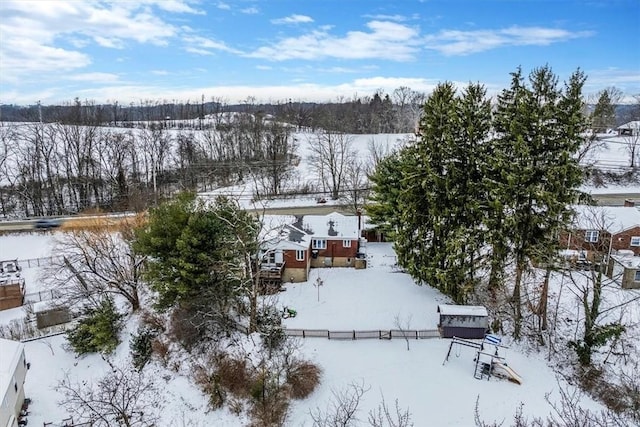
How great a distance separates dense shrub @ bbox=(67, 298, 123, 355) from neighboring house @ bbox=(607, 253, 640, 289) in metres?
29.0

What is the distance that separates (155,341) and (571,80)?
24.6m

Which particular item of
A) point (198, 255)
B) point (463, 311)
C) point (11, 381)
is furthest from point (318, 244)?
point (11, 381)

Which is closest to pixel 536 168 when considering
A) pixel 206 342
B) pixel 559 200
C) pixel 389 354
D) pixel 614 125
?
pixel 559 200

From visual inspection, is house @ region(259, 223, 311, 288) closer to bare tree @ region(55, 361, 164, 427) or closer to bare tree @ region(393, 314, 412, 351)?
bare tree @ region(393, 314, 412, 351)

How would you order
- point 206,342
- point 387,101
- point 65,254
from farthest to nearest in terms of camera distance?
point 387,101, point 65,254, point 206,342

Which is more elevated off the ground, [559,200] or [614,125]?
[614,125]

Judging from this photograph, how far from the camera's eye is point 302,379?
20094 mm

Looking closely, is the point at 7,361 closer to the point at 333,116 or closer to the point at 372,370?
the point at 372,370

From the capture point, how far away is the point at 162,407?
21.0 m

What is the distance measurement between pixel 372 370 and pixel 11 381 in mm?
15905

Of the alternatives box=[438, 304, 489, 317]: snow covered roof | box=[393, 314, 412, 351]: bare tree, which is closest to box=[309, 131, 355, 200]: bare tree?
box=[393, 314, 412, 351]: bare tree

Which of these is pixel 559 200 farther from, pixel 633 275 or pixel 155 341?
pixel 155 341

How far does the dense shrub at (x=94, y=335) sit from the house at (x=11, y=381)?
2582mm

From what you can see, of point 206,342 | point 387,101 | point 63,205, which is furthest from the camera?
point 387,101
